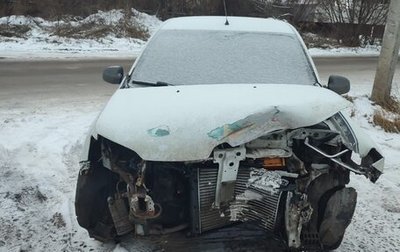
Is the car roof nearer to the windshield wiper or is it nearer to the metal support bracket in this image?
the windshield wiper

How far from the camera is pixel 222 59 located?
4.11m

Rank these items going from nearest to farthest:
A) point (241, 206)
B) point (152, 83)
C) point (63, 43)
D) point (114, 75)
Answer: point (241, 206)
point (152, 83)
point (114, 75)
point (63, 43)

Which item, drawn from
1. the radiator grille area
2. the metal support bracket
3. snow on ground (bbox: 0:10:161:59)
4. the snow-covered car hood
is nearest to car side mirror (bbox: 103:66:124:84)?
the snow-covered car hood

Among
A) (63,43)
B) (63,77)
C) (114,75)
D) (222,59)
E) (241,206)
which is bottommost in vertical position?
(63,43)

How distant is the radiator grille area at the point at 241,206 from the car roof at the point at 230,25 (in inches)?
84.0

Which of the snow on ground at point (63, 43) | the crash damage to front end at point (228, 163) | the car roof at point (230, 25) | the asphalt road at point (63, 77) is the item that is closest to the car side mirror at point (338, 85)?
the car roof at point (230, 25)

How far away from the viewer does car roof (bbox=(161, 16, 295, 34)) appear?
182 inches

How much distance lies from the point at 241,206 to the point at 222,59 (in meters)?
1.63

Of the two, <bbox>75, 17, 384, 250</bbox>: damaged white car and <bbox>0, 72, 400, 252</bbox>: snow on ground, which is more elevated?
<bbox>75, 17, 384, 250</bbox>: damaged white car

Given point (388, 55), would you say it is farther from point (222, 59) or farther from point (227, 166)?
point (227, 166)

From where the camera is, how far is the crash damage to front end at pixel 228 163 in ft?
8.98

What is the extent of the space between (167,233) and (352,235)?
1.70 meters

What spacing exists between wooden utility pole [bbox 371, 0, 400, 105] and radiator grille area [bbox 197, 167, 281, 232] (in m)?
5.48

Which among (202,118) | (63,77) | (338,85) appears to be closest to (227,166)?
(202,118)
